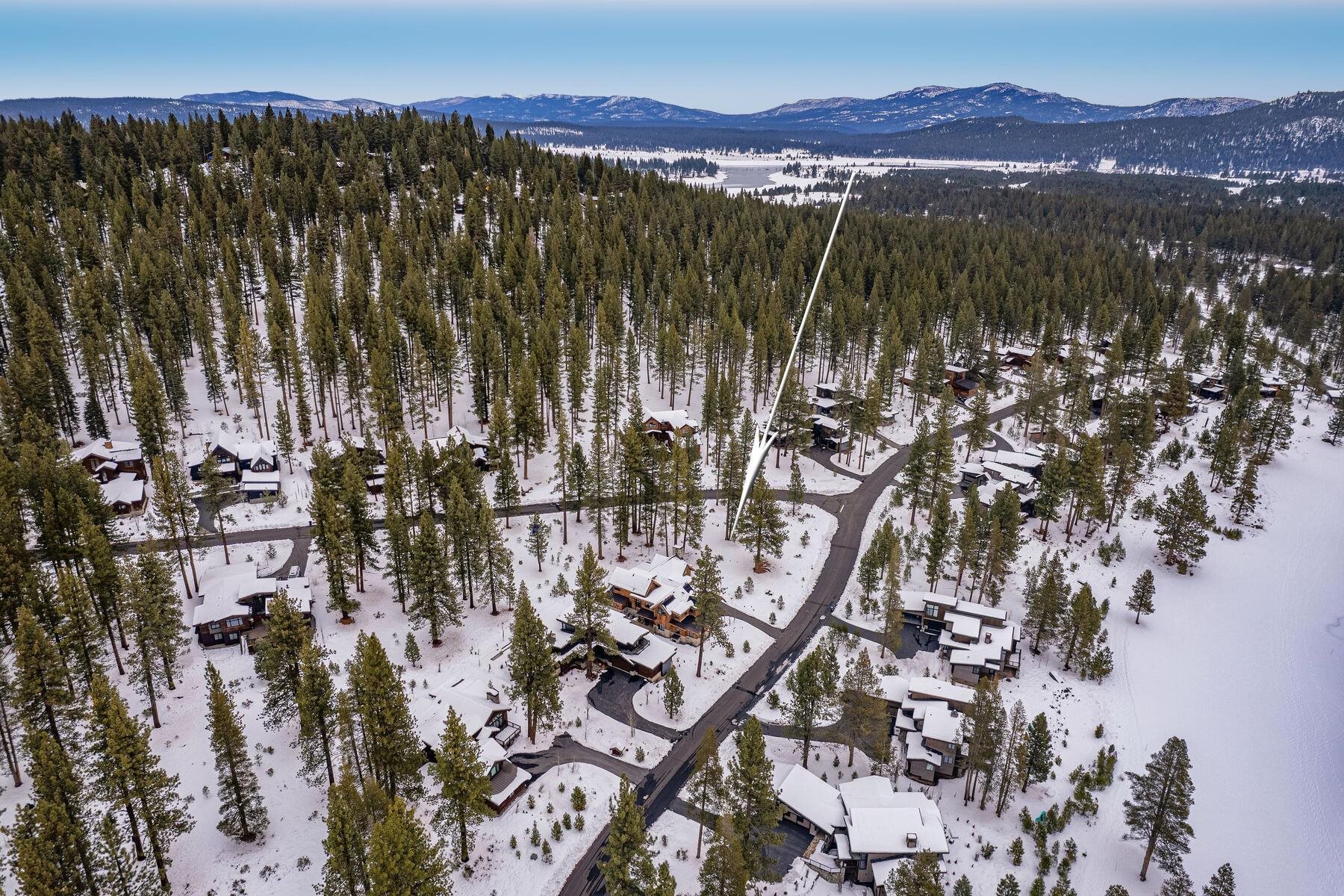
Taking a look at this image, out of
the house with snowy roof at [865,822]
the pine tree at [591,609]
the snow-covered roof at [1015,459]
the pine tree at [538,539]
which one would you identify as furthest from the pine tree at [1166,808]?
the snow-covered roof at [1015,459]

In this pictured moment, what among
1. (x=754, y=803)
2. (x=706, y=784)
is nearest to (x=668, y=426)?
(x=706, y=784)

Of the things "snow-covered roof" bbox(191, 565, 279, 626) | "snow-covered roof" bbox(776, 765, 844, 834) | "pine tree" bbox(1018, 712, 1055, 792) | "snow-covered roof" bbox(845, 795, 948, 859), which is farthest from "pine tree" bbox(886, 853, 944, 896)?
"snow-covered roof" bbox(191, 565, 279, 626)

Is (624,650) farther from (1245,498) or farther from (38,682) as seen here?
(1245,498)

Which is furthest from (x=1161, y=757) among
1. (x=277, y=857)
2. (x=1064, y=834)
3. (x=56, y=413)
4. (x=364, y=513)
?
(x=56, y=413)

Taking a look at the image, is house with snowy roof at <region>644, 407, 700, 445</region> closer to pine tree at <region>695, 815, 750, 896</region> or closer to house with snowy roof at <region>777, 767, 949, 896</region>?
house with snowy roof at <region>777, 767, 949, 896</region>

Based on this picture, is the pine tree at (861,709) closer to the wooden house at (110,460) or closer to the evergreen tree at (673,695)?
the evergreen tree at (673,695)
